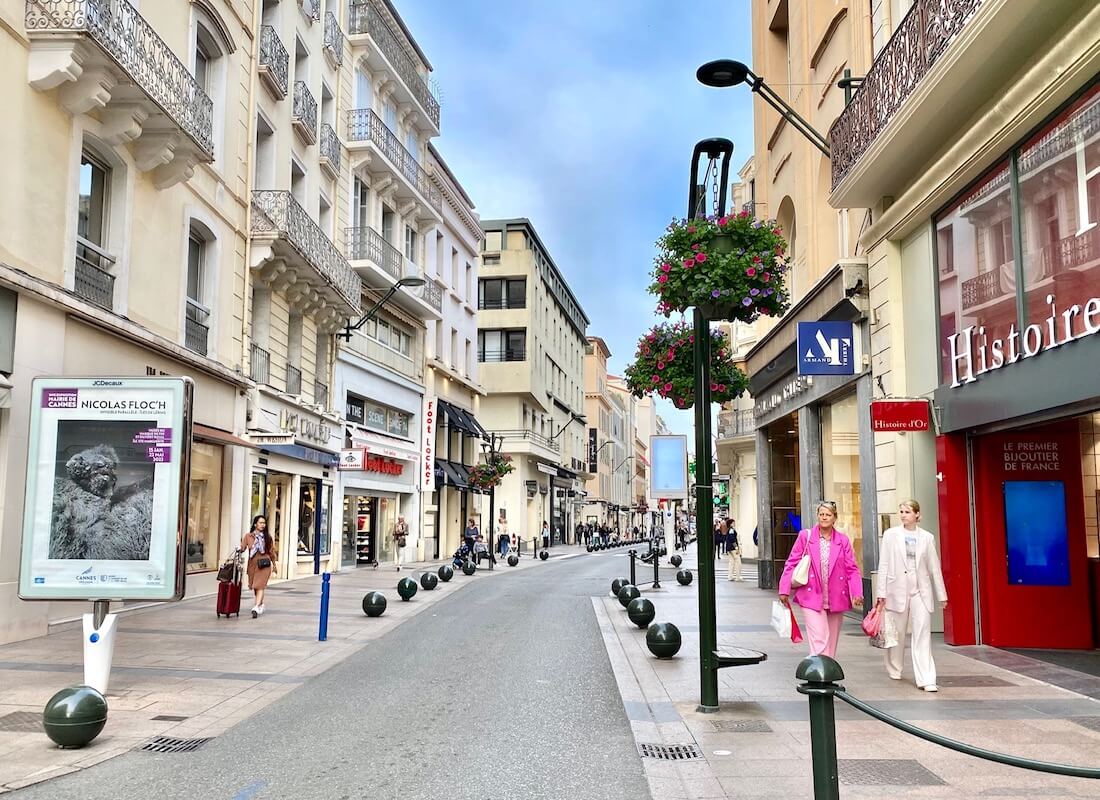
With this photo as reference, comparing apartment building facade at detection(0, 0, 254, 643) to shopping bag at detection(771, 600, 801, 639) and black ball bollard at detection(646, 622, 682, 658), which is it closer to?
black ball bollard at detection(646, 622, 682, 658)

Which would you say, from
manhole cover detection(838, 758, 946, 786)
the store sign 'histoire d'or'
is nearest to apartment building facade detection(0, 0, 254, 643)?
manhole cover detection(838, 758, 946, 786)

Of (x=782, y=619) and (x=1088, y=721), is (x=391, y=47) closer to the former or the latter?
(x=782, y=619)

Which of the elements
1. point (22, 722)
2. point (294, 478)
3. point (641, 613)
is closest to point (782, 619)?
point (22, 722)

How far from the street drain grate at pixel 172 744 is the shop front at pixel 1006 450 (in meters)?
7.98

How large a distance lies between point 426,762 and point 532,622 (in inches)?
336

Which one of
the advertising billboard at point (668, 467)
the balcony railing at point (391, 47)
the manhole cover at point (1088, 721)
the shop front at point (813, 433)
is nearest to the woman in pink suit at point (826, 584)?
the manhole cover at point (1088, 721)

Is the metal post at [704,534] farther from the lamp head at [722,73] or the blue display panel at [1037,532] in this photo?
the blue display panel at [1037,532]

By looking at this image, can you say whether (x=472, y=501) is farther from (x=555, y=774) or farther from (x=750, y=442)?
(x=555, y=774)

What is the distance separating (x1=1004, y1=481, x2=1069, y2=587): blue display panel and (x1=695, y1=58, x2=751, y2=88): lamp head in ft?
18.5

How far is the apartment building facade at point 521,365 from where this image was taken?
52.8 meters

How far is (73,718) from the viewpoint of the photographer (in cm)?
638

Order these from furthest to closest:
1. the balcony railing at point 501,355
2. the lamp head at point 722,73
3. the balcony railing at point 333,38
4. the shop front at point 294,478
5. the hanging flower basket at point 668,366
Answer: the balcony railing at point 501,355 < the balcony railing at point 333,38 < the shop front at point 294,478 < the hanging flower basket at point 668,366 < the lamp head at point 722,73

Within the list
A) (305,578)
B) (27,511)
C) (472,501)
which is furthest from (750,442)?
(27,511)

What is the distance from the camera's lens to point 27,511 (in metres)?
8.72
